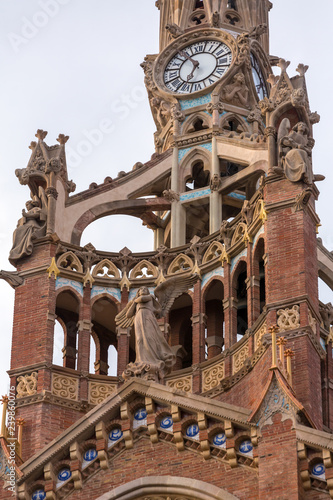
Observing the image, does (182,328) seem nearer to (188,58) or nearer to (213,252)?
(213,252)

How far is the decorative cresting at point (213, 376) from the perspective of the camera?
149 ft

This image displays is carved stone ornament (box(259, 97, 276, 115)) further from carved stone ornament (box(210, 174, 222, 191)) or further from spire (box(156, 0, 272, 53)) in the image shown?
spire (box(156, 0, 272, 53))

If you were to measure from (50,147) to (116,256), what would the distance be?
12.5 feet

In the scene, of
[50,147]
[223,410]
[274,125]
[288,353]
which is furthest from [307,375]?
[50,147]

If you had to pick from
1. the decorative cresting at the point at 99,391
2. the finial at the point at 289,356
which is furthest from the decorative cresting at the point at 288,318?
the decorative cresting at the point at 99,391

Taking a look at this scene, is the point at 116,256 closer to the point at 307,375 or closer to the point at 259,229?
the point at 259,229

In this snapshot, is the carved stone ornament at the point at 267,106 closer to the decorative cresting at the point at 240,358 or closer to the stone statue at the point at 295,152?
the stone statue at the point at 295,152

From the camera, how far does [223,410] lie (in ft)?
122

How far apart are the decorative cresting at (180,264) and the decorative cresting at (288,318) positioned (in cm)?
536

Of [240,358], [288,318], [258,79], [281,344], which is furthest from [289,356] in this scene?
[258,79]

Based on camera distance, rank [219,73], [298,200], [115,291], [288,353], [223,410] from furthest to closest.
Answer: [219,73] → [115,291] → [298,200] → [288,353] → [223,410]

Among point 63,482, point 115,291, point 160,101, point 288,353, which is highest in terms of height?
point 160,101

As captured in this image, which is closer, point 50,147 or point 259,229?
point 259,229

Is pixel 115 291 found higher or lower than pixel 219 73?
lower
